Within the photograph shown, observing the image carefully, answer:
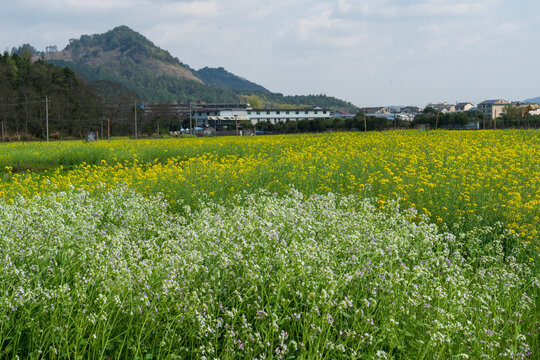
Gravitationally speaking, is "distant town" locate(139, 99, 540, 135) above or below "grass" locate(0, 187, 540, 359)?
above

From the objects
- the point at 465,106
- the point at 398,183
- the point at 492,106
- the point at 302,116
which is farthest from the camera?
the point at 465,106

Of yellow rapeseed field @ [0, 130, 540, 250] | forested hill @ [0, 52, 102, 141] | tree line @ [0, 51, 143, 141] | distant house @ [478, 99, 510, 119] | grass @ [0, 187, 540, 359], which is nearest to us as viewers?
grass @ [0, 187, 540, 359]

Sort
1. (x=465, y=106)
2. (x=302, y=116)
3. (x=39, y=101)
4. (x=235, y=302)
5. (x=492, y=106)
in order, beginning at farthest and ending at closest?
(x=465, y=106)
(x=492, y=106)
(x=302, y=116)
(x=39, y=101)
(x=235, y=302)

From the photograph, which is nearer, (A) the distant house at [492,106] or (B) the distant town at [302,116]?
(B) the distant town at [302,116]

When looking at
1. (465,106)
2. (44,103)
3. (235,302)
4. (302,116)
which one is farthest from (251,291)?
(465,106)

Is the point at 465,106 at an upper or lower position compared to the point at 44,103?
upper

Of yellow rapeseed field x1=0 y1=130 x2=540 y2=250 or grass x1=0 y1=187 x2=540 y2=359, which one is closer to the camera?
grass x1=0 y1=187 x2=540 y2=359

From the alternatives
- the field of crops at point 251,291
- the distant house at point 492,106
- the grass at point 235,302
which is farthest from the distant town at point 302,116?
the grass at point 235,302

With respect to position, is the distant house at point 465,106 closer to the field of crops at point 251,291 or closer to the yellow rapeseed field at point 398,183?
the yellow rapeseed field at point 398,183

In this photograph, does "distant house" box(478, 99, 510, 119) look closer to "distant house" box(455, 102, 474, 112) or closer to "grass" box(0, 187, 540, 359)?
"distant house" box(455, 102, 474, 112)

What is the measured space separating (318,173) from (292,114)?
132 m

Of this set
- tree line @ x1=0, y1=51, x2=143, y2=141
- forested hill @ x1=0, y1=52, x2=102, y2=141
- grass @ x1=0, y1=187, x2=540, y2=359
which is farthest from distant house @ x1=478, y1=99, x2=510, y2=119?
grass @ x1=0, y1=187, x2=540, y2=359

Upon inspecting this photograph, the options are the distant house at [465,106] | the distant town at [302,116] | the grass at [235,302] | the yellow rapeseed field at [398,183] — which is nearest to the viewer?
the grass at [235,302]

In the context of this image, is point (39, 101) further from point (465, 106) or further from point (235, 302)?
point (465, 106)
